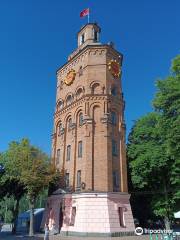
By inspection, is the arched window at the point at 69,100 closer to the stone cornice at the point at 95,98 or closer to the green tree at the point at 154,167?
the stone cornice at the point at 95,98

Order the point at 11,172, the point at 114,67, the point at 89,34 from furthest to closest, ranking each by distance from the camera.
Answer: the point at 89,34, the point at 114,67, the point at 11,172

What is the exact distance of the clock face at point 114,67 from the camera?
3821 centimetres

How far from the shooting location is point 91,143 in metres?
33.8

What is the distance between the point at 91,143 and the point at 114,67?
11.3m

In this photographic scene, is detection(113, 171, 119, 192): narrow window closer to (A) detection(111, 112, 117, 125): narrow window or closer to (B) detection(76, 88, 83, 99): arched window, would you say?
(A) detection(111, 112, 117, 125): narrow window

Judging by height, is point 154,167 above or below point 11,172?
above

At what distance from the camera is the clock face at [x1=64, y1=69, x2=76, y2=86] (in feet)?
132

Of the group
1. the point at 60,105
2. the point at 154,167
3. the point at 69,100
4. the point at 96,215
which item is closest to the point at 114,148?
the point at 154,167

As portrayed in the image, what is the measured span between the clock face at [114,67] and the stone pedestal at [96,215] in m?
15.5

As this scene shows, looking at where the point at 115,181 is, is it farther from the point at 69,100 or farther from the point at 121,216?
the point at 69,100

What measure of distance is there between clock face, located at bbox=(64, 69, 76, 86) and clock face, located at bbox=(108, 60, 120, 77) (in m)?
5.23

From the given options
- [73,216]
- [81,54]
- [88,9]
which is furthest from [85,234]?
[88,9]

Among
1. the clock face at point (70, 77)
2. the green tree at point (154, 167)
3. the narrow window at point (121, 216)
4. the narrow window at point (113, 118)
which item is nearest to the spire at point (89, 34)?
the clock face at point (70, 77)

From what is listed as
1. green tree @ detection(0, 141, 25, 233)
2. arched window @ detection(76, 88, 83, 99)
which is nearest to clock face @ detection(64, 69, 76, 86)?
arched window @ detection(76, 88, 83, 99)
